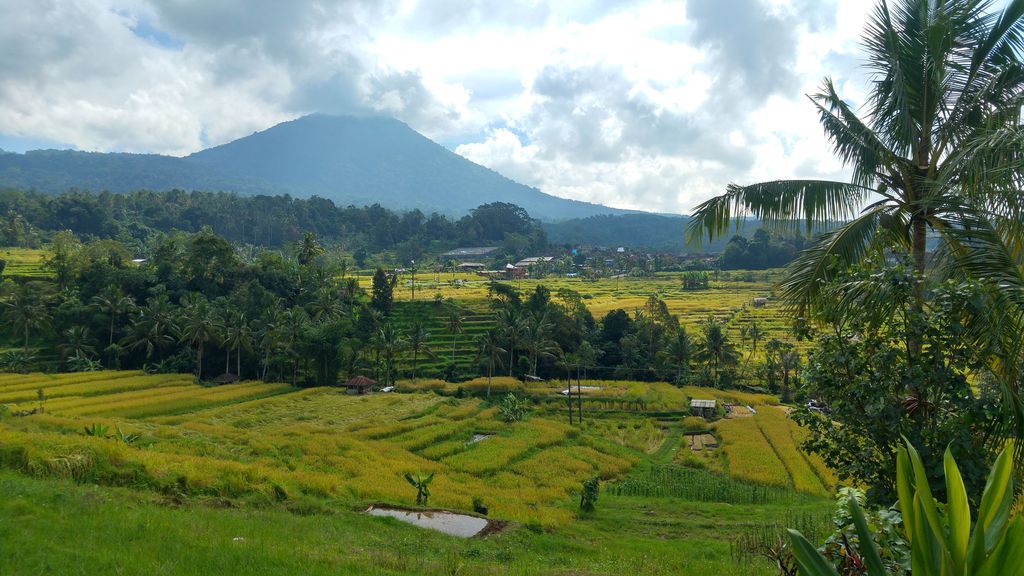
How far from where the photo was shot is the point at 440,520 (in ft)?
46.0

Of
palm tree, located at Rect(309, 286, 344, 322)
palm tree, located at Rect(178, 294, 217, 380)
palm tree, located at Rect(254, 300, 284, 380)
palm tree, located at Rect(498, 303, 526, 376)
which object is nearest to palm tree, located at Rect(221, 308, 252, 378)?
palm tree, located at Rect(178, 294, 217, 380)

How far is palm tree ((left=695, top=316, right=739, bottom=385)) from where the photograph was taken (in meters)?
48.4

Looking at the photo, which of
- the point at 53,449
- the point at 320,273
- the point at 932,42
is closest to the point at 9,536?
the point at 53,449

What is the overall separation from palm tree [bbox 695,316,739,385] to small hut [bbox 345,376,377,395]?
26232 millimetres

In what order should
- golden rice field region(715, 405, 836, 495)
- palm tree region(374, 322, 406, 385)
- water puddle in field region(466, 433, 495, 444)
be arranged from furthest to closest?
palm tree region(374, 322, 406, 385)
water puddle in field region(466, 433, 495, 444)
golden rice field region(715, 405, 836, 495)

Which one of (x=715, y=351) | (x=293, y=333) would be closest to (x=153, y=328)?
(x=293, y=333)

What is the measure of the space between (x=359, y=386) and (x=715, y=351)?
1089 inches

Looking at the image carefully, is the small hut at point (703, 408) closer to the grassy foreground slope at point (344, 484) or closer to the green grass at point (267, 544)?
the grassy foreground slope at point (344, 484)

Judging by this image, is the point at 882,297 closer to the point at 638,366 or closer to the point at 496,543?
the point at 496,543

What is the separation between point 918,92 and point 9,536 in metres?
11.4

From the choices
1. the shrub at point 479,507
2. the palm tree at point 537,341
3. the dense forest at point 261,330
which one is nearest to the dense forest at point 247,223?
the dense forest at point 261,330

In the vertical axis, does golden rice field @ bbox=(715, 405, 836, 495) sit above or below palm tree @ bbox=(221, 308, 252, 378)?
below

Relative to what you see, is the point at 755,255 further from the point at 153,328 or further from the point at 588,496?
the point at 588,496

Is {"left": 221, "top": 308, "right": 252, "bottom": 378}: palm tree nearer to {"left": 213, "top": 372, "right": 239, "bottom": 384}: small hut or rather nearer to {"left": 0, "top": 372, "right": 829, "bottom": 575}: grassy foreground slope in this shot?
{"left": 213, "top": 372, "right": 239, "bottom": 384}: small hut
